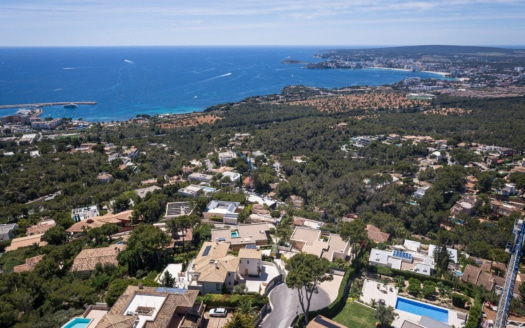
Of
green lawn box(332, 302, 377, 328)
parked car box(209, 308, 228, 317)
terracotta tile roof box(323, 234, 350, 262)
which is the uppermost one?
parked car box(209, 308, 228, 317)

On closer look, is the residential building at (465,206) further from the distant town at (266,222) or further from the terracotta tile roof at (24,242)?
the terracotta tile roof at (24,242)

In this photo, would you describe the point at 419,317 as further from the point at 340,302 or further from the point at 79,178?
the point at 79,178

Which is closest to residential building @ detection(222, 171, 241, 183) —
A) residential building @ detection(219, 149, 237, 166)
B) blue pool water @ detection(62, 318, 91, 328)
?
residential building @ detection(219, 149, 237, 166)

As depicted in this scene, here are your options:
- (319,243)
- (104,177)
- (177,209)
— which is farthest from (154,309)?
(104,177)

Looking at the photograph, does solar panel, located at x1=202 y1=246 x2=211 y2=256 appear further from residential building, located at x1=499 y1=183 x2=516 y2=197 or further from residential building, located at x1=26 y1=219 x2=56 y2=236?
residential building, located at x1=499 y1=183 x2=516 y2=197

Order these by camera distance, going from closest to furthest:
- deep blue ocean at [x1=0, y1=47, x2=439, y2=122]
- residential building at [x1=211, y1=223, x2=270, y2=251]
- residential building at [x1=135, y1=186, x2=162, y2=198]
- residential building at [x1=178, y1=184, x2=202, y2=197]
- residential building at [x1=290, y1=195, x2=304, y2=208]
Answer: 1. residential building at [x1=211, y1=223, x2=270, y2=251]
2. residential building at [x1=135, y1=186, x2=162, y2=198]
3. residential building at [x1=178, y1=184, x2=202, y2=197]
4. residential building at [x1=290, y1=195, x2=304, y2=208]
5. deep blue ocean at [x1=0, y1=47, x2=439, y2=122]

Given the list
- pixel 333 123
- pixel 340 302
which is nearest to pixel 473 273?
pixel 340 302
